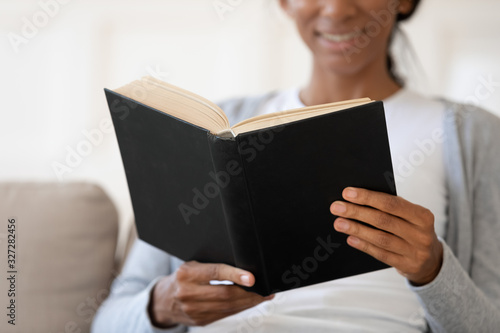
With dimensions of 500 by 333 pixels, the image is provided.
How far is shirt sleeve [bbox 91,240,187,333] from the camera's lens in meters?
1.24

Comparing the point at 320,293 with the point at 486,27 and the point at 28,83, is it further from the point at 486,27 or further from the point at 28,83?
the point at 28,83

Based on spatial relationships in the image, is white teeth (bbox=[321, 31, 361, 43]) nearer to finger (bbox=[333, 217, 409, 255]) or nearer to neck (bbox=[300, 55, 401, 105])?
neck (bbox=[300, 55, 401, 105])

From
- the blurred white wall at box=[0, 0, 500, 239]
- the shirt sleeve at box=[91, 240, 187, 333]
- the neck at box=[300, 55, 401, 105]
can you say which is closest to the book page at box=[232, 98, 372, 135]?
the shirt sleeve at box=[91, 240, 187, 333]

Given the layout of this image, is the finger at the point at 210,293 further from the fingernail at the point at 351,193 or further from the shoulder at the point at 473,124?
the shoulder at the point at 473,124

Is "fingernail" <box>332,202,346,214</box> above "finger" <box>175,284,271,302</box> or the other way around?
above

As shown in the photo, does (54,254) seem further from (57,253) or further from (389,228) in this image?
(389,228)

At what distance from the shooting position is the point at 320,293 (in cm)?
→ 122

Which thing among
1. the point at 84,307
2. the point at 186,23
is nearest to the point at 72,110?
the point at 186,23

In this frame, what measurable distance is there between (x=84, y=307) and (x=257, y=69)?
1519 mm

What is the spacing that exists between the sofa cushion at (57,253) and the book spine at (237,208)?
0.58 m

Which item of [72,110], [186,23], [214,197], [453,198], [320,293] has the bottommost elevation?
[320,293]

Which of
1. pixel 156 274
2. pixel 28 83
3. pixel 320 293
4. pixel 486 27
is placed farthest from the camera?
pixel 28 83
